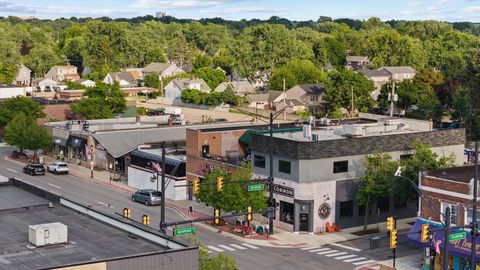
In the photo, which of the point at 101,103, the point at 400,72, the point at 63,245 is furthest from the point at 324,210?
the point at 400,72

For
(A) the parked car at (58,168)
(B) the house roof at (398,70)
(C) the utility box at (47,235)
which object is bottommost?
(A) the parked car at (58,168)

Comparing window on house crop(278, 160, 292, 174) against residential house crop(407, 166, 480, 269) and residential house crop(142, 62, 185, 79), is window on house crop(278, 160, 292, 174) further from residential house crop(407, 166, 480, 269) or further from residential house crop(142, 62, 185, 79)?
residential house crop(142, 62, 185, 79)

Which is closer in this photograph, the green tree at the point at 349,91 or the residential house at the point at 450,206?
the residential house at the point at 450,206

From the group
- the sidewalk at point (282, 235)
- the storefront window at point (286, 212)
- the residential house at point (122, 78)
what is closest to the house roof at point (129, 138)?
the sidewalk at point (282, 235)

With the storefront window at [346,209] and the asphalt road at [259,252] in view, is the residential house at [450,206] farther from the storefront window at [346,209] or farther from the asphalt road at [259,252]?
the storefront window at [346,209]

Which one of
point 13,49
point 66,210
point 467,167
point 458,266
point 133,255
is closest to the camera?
point 133,255

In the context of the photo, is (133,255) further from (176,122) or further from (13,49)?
(13,49)

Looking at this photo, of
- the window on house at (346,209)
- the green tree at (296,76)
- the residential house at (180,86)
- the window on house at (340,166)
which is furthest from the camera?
the green tree at (296,76)

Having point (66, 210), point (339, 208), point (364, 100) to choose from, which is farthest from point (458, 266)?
point (364, 100)
